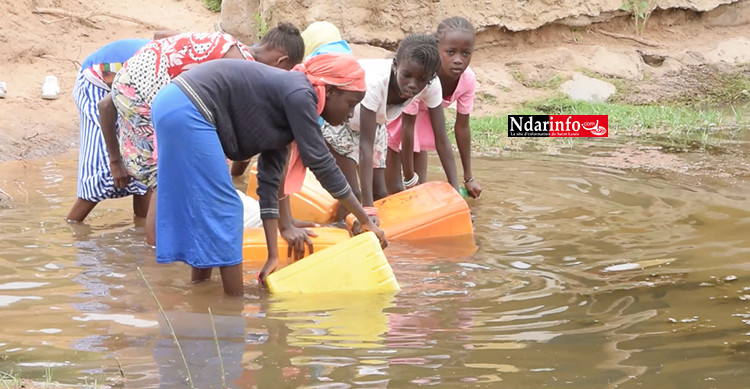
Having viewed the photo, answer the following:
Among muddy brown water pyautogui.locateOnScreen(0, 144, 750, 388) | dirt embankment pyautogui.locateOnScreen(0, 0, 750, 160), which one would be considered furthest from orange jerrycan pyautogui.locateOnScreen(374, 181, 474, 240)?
dirt embankment pyautogui.locateOnScreen(0, 0, 750, 160)

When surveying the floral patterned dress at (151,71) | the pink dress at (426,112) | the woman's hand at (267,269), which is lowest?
the woman's hand at (267,269)

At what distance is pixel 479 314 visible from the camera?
363 cm

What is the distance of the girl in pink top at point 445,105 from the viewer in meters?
5.21

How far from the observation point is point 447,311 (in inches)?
144

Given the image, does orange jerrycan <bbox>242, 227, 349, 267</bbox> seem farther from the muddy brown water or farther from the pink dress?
the pink dress

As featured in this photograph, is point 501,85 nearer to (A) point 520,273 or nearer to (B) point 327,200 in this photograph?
(B) point 327,200

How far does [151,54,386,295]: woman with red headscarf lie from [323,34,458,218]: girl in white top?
0.93m

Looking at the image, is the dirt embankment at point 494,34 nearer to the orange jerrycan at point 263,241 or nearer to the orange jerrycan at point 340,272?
the orange jerrycan at point 263,241

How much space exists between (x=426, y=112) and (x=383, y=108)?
2.82ft

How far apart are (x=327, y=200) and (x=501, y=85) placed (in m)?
4.32

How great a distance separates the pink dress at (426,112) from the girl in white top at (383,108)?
0.24 meters

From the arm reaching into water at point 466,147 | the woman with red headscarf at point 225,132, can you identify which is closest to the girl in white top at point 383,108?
the arm reaching into water at point 466,147

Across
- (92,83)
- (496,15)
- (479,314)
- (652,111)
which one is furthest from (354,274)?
(496,15)

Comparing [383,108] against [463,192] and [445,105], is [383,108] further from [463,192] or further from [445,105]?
[463,192]
